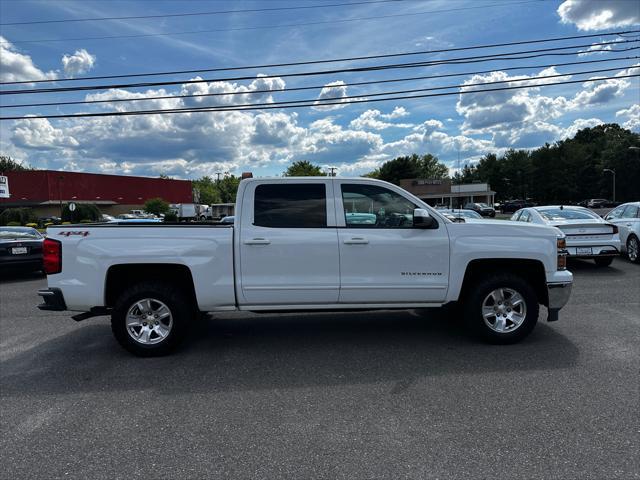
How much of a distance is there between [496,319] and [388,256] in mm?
1478

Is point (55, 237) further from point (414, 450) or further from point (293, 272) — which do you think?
point (414, 450)

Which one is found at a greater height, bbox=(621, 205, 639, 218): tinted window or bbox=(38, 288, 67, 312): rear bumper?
bbox=(621, 205, 639, 218): tinted window

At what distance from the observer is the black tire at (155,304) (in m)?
4.96

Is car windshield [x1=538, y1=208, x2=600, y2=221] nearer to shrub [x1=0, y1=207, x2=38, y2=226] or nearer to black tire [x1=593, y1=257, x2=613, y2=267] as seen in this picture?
black tire [x1=593, y1=257, x2=613, y2=267]

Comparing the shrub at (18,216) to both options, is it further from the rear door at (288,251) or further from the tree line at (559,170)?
the rear door at (288,251)

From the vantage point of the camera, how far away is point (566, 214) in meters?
11.0

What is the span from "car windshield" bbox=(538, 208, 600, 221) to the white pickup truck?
6280 millimetres

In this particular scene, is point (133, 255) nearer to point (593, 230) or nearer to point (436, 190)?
point (593, 230)

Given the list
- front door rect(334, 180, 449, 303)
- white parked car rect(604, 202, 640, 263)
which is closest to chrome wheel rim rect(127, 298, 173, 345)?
front door rect(334, 180, 449, 303)

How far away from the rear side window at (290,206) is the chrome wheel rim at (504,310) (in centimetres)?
213

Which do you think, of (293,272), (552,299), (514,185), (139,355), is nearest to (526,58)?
(552,299)

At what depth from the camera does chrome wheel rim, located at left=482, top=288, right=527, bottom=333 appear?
17.1 ft

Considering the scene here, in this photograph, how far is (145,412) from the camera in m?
3.78

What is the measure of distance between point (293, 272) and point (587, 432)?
9.88 feet
